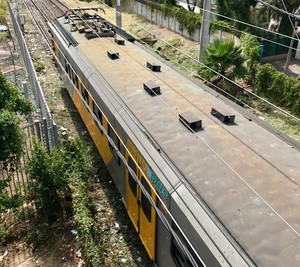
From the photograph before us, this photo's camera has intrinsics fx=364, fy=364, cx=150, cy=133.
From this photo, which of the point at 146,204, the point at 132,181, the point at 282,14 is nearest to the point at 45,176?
the point at 132,181

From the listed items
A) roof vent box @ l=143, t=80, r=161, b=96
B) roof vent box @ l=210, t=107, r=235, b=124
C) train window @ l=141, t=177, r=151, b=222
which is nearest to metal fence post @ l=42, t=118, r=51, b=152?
roof vent box @ l=143, t=80, r=161, b=96

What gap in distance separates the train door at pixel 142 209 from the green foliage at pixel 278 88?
10.7 m

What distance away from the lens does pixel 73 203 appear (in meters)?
9.09

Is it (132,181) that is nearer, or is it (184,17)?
(132,181)

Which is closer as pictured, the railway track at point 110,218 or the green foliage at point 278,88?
the railway track at point 110,218

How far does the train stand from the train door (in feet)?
0.07

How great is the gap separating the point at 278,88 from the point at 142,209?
11.9 m

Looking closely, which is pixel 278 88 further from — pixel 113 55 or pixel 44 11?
pixel 44 11

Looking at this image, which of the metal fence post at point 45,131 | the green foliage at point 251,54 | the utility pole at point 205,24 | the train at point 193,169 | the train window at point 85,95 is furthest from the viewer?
the green foliage at point 251,54

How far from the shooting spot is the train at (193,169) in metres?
4.60

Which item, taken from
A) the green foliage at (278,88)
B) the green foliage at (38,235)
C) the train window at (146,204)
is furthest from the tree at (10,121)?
the green foliage at (278,88)

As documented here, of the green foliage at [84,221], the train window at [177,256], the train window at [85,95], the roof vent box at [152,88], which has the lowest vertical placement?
the green foliage at [84,221]

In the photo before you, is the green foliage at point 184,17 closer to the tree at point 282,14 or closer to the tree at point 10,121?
the tree at point 282,14

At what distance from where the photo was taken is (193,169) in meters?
5.89
